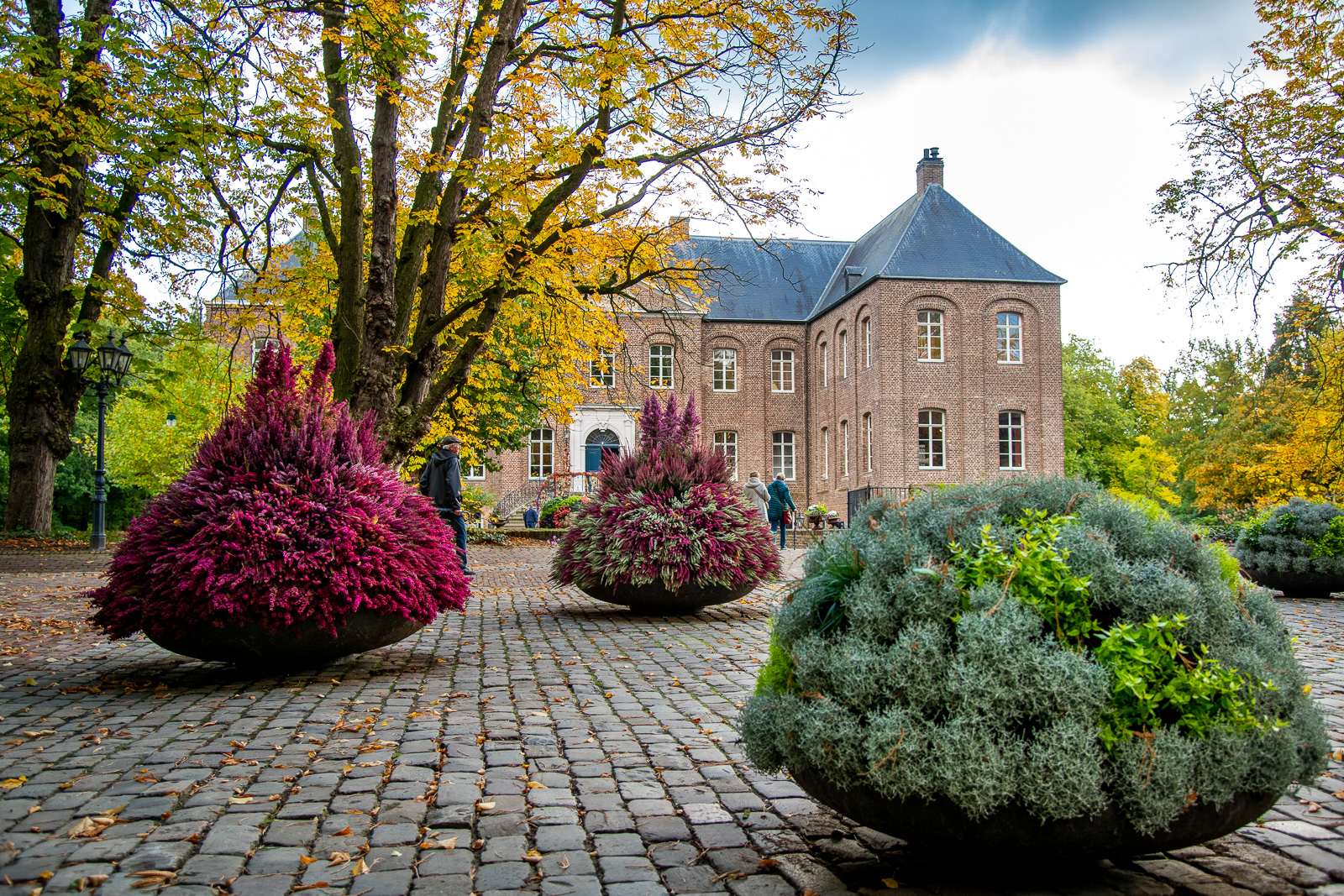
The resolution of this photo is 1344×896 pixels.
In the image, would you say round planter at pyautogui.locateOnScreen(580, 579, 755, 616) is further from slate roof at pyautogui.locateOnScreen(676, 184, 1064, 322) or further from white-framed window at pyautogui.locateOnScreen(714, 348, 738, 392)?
white-framed window at pyautogui.locateOnScreen(714, 348, 738, 392)

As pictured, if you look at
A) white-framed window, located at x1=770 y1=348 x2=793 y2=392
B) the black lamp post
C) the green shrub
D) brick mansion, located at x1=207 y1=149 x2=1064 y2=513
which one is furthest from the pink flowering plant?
white-framed window, located at x1=770 y1=348 x2=793 y2=392

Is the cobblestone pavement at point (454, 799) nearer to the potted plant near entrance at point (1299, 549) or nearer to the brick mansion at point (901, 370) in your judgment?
the potted plant near entrance at point (1299, 549)

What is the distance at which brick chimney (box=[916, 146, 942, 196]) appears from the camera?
38250 mm

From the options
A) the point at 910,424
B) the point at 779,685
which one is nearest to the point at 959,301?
the point at 910,424

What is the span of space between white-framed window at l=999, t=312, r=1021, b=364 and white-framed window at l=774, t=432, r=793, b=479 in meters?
10.4

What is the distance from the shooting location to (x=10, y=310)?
1800 cm

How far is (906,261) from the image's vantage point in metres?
36.1

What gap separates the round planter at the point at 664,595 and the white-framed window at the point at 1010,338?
2999 cm

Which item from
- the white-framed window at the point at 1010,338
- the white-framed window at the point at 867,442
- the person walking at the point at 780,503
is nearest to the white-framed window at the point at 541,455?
the white-framed window at the point at 867,442

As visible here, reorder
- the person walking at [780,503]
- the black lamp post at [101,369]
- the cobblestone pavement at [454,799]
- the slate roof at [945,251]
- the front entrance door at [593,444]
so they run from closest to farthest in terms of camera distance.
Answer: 1. the cobblestone pavement at [454,799]
2. the black lamp post at [101,369]
3. the person walking at [780,503]
4. the slate roof at [945,251]
5. the front entrance door at [593,444]

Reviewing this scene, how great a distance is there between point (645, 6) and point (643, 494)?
6.49 m

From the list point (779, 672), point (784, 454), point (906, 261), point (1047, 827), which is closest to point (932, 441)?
point (906, 261)

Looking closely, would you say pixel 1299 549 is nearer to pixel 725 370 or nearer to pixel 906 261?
pixel 906 261

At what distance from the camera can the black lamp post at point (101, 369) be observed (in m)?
16.9
